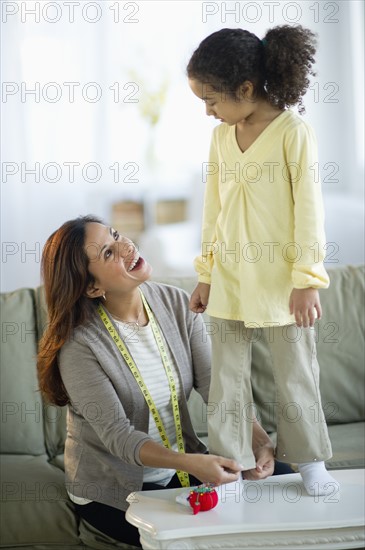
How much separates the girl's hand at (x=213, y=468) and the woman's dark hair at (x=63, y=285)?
0.41 m

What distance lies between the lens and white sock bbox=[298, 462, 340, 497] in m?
1.54

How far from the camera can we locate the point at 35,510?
191 cm

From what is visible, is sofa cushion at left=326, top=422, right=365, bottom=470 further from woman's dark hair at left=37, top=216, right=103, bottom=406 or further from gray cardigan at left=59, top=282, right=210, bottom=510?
woman's dark hair at left=37, top=216, right=103, bottom=406

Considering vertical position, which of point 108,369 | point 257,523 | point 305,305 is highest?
point 305,305

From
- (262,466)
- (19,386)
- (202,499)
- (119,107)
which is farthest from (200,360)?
(119,107)

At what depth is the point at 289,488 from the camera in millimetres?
1586

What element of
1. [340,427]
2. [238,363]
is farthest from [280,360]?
[340,427]

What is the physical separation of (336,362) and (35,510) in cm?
94

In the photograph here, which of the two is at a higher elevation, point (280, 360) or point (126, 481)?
point (280, 360)

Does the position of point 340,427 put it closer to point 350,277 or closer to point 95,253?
point 350,277

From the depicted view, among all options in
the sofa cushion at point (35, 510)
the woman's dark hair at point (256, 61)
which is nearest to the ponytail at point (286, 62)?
the woman's dark hair at point (256, 61)

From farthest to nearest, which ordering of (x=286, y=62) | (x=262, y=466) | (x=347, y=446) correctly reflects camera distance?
(x=347, y=446)
(x=262, y=466)
(x=286, y=62)

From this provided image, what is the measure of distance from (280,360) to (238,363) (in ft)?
0.26

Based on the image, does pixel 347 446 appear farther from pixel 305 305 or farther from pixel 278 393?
pixel 305 305
